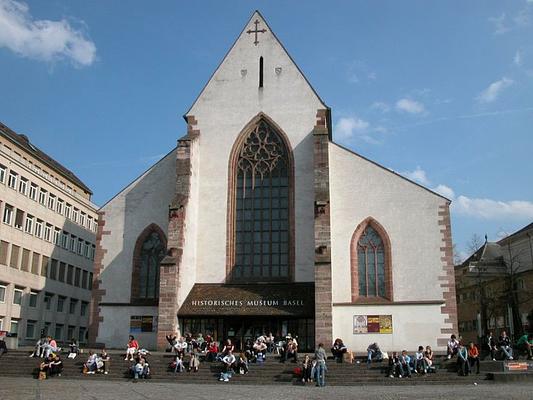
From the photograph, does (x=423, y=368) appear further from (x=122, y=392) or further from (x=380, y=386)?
(x=122, y=392)

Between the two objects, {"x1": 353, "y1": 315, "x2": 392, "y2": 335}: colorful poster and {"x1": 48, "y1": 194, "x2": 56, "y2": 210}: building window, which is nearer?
{"x1": 353, "y1": 315, "x2": 392, "y2": 335}: colorful poster

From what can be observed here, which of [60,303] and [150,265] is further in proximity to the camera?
[60,303]

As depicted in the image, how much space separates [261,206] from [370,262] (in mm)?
6561

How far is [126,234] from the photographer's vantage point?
110 ft

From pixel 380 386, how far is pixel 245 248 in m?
12.5

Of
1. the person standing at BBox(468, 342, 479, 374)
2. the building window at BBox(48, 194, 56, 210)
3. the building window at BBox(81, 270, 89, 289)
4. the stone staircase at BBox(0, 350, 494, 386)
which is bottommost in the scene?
the stone staircase at BBox(0, 350, 494, 386)

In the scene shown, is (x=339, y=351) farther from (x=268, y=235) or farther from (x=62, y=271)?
(x=62, y=271)

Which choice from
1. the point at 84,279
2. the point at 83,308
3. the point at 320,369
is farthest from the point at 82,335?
the point at 320,369

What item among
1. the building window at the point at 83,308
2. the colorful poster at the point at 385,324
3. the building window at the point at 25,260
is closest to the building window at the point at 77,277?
the building window at the point at 83,308

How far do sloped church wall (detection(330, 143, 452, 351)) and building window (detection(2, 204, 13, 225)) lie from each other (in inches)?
1038

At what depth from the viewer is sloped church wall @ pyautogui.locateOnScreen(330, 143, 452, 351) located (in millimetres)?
30297

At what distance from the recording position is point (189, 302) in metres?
30.8

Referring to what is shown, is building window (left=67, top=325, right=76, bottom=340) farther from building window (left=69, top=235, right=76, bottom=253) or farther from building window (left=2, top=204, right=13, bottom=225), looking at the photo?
building window (left=2, top=204, right=13, bottom=225)

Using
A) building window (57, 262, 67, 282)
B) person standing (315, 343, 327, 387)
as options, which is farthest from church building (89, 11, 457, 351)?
building window (57, 262, 67, 282)
